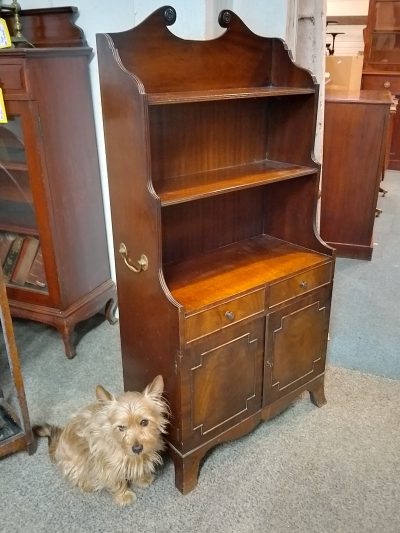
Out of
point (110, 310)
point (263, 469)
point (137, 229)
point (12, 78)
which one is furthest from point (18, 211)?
point (263, 469)

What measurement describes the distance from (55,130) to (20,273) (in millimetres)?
746

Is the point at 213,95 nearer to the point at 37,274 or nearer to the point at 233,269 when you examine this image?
the point at 233,269

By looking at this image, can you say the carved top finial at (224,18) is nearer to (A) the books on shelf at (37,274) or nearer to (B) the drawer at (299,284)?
(B) the drawer at (299,284)

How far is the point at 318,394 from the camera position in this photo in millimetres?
2092

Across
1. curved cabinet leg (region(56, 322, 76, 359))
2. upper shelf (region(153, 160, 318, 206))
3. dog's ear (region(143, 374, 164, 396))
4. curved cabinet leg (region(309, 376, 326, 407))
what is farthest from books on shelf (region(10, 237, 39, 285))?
curved cabinet leg (region(309, 376, 326, 407))

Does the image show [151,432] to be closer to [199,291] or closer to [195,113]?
[199,291]

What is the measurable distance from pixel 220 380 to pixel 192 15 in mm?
1407

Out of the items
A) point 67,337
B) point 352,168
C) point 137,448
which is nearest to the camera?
point 137,448

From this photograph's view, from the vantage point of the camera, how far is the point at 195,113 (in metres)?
1.75

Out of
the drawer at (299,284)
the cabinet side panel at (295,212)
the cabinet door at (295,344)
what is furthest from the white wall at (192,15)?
the cabinet door at (295,344)

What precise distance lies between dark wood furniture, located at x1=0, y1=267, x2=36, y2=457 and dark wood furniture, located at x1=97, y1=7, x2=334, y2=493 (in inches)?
14.9

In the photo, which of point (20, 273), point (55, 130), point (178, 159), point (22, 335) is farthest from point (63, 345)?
point (178, 159)

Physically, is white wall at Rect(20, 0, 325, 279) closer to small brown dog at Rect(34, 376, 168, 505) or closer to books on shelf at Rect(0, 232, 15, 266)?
books on shelf at Rect(0, 232, 15, 266)

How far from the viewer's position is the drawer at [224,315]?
1.52 metres
